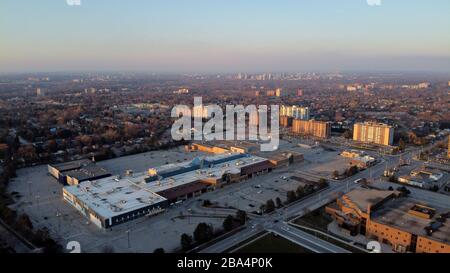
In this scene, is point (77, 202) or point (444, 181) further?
point (444, 181)

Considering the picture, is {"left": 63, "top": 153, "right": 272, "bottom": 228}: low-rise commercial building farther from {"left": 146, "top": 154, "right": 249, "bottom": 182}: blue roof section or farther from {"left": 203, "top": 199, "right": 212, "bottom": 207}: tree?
{"left": 203, "top": 199, "right": 212, "bottom": 207}: tree

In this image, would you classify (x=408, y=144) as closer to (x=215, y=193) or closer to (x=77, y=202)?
(x=215, y=193)

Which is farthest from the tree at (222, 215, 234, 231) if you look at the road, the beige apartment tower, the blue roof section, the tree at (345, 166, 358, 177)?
the beige apartment tower

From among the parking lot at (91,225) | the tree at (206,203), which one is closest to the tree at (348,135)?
the tree at (206,203)

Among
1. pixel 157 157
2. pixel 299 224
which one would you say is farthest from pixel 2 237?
pixel 157 157
